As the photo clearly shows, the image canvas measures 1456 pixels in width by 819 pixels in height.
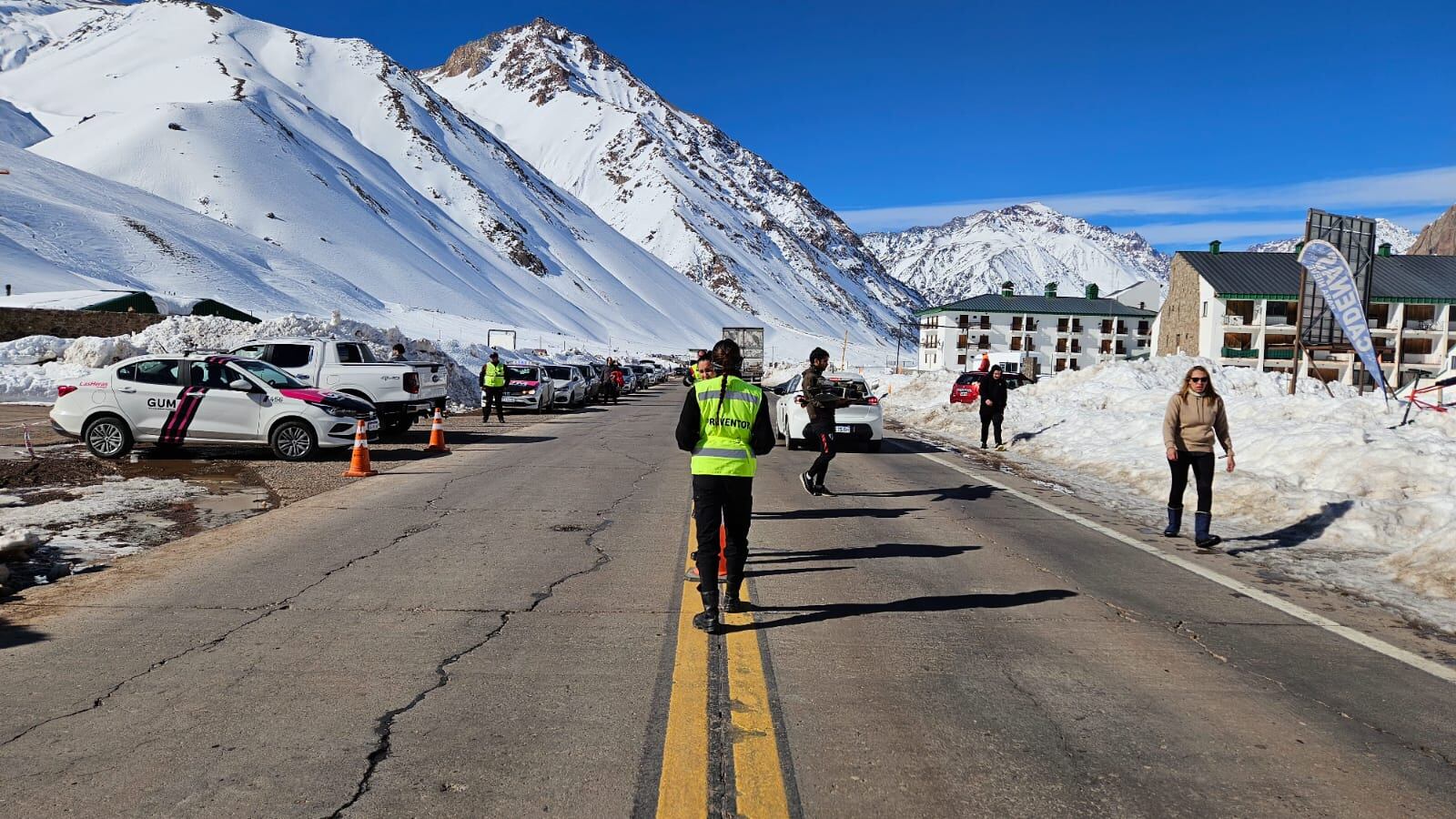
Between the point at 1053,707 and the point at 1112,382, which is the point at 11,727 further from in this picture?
the point at 1112,382

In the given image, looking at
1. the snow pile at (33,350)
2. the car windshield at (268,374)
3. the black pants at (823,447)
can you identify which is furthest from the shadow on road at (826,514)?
the snow pile at (33,350)

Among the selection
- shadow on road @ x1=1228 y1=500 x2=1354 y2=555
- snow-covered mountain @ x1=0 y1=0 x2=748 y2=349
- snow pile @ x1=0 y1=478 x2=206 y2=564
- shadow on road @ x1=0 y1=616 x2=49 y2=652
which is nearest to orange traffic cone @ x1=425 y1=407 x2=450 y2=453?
snow pile @ x1=0 y1=478 x2=206 y2=564

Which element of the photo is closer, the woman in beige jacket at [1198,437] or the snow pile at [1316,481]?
the snow pile at [1316,481]

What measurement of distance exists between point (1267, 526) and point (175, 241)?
108m

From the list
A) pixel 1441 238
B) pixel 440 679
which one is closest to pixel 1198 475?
pixel 440 679

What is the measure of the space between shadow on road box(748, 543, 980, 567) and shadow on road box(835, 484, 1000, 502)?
10.6ft

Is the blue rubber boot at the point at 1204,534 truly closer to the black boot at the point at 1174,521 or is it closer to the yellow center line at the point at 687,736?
the black boot at the point at 1174,521

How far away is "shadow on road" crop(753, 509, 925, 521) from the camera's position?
10023mm

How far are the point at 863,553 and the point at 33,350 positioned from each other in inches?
1384

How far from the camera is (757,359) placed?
65062 mm

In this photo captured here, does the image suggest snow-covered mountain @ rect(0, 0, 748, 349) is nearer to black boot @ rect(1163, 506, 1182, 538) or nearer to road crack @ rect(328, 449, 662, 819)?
road crack @ rect(328, 449, 662, 819)

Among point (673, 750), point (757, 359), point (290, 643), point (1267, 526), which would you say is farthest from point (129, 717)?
point (757, 359)

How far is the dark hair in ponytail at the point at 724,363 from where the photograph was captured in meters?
5.91

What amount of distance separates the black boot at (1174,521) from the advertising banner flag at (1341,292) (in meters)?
9.31
